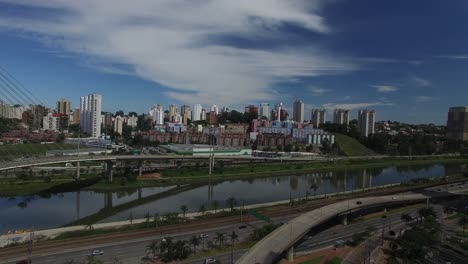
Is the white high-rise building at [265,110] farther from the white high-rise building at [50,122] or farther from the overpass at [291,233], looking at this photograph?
the overpass at [291,233]

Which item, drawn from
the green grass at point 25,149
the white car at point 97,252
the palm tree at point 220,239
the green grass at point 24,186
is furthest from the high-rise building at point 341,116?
the white car at point 97,252

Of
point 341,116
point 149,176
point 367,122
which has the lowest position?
point 149,176

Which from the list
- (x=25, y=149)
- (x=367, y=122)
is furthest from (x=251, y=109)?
(x=25, y=149)

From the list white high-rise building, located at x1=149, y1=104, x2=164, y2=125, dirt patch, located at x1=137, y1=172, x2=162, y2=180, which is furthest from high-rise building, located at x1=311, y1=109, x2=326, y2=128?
dirt patch, located at x1=137, y1=172, x2=162, y2=180

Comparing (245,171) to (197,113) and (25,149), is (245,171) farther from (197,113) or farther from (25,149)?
(197,113)

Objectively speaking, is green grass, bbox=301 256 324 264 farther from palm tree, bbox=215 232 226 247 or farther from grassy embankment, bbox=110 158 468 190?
grassy embankment, bbox=110 158 468 190
